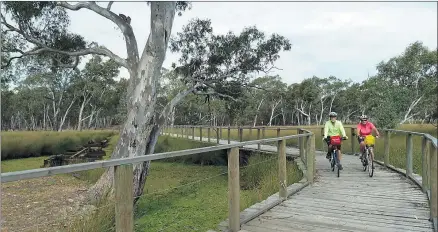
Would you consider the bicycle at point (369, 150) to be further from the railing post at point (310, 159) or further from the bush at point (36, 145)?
the bush at point (36, 145)

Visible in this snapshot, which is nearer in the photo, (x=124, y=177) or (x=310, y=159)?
(x=124, y=177)

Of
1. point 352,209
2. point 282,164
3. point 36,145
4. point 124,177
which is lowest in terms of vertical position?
point 36,145

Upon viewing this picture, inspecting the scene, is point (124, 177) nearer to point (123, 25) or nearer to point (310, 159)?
point (310, 159)

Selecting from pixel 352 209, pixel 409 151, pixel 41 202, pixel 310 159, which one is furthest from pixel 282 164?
pixel 41 202

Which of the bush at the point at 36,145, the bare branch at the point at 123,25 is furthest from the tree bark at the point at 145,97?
the bush at the point at 36,145

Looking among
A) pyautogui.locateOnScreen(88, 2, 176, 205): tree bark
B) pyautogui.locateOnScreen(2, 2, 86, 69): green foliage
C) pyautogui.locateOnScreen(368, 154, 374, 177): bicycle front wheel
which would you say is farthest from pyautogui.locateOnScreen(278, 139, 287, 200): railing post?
pyautogui.locateOnScreen(2, 2, 86, 69): green foliage

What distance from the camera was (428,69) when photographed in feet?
99.0

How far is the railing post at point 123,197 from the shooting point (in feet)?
9.22

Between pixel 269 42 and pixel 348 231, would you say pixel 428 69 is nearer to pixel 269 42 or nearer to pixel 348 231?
pixel 269 42

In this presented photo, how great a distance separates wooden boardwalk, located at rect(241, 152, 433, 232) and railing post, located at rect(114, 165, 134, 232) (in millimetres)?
1836

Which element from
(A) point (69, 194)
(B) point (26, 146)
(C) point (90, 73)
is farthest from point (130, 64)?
(C) point (90, 73)

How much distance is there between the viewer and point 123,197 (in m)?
2.84

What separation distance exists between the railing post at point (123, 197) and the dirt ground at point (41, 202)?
3551 millimetres

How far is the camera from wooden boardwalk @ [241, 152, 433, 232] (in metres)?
4.44
